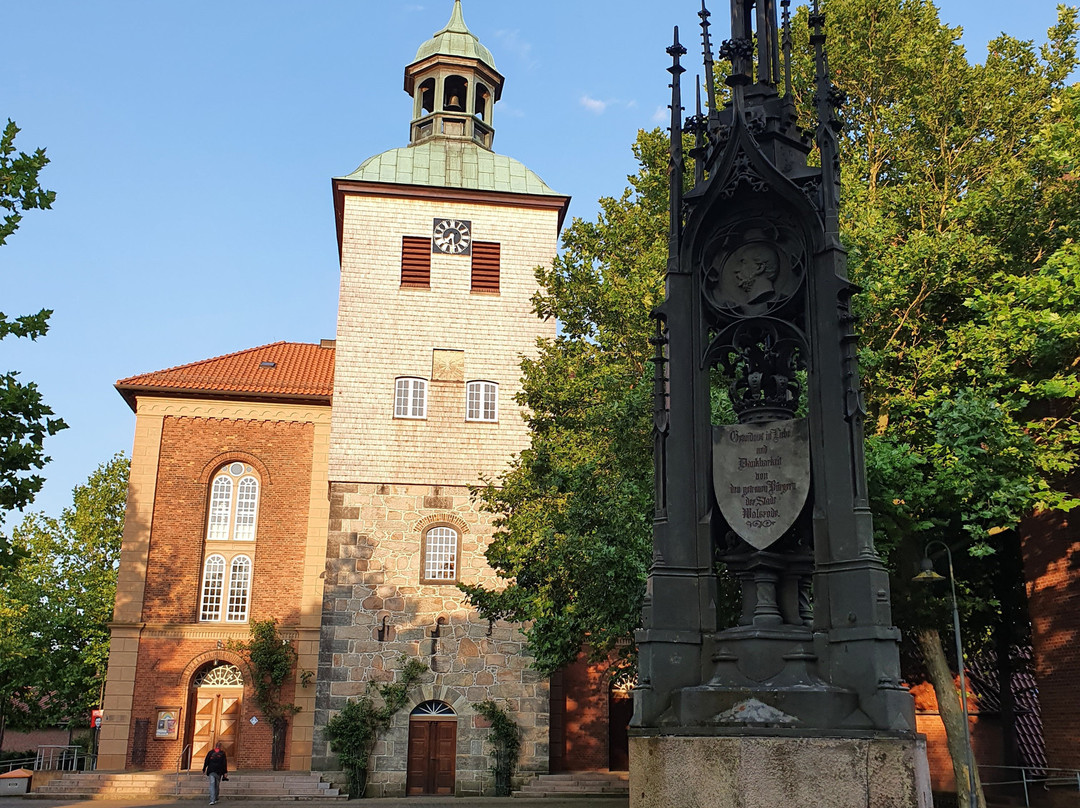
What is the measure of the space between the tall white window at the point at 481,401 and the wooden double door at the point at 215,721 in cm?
1162

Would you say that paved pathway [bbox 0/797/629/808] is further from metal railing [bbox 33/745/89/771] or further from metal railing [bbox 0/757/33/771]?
metal railing [bbox 0/757/33/771]

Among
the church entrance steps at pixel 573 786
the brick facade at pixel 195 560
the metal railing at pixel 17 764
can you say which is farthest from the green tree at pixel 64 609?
the church entrance steps at pixel 573 786

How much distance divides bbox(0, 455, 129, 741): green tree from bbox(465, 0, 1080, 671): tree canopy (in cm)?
2225

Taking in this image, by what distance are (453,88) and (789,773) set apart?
109 feet

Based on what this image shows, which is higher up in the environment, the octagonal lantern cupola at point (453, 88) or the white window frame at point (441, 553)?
the octagonal lantern cupola at point (453, 88)

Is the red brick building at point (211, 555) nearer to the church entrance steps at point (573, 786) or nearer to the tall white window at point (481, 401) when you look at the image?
the tall white window at point (481, 401)

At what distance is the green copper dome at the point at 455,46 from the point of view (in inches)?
1427

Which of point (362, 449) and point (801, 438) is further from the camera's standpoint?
point (362, 449)

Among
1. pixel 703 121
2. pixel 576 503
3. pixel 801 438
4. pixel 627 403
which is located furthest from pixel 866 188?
pixel 801 438

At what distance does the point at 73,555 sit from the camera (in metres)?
40.2

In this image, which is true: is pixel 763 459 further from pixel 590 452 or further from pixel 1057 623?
pixel 1057 623

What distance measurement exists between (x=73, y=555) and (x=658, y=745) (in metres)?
38.2

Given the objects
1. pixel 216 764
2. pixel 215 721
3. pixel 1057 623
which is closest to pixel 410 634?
pixel 216 764

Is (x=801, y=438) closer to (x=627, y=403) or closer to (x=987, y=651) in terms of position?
(x=627, y=403)
